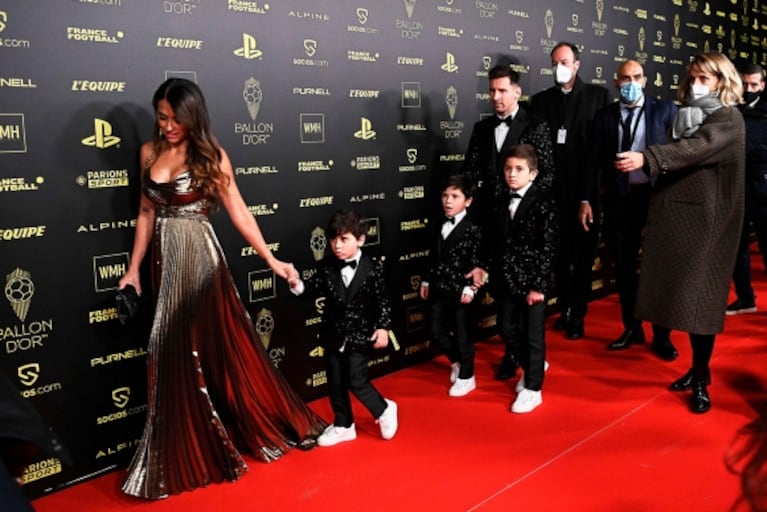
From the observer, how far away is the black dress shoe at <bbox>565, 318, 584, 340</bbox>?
5398mm

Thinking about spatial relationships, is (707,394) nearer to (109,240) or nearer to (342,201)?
Answer: (342,201)

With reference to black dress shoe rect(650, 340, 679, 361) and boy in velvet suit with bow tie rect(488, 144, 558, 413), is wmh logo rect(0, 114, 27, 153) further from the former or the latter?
black dress shoe rect(650, 340, 679, 361)

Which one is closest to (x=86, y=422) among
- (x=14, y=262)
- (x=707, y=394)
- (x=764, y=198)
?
(x=14, y=262)

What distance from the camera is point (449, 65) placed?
4996mm

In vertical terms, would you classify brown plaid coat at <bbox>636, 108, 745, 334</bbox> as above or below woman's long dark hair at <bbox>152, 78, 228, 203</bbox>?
below

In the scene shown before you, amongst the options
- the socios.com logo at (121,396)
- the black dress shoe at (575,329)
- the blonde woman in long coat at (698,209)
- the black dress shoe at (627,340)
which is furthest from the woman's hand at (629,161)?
Result: the socios.com logo at (121,396)

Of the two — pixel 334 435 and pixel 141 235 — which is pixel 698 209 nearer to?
pixel 334 435

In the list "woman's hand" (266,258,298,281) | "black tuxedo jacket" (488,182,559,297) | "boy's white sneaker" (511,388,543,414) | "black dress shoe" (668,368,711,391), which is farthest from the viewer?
"black dress shoe" (668,368,711,391)

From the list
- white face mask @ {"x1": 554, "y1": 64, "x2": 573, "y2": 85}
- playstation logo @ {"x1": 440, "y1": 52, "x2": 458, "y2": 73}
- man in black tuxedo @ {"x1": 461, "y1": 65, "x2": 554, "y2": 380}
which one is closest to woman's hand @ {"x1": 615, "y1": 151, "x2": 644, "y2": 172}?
man in black tuxedo @ {"x1": 461, "y1": 65, "x2": 554, "y2": 380}

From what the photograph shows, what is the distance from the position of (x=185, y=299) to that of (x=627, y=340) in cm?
316

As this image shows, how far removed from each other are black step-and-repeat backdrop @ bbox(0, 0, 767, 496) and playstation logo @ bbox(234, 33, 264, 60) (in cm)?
1

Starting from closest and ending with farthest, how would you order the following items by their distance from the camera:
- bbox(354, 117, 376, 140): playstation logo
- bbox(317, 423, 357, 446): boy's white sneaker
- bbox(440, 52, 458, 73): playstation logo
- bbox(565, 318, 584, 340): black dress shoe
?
bbox(317, 423, 357, 446): boy's white sneaker < bbox(354, 117, 376, 140): playstation logo < bbox(440, 52, 458, 73): playstation logo < bbox(565, 318, 584, 340): black dress shoe

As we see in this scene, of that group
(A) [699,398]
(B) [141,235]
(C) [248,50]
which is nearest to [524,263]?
(A) [699,398]

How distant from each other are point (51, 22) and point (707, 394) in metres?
3.62
